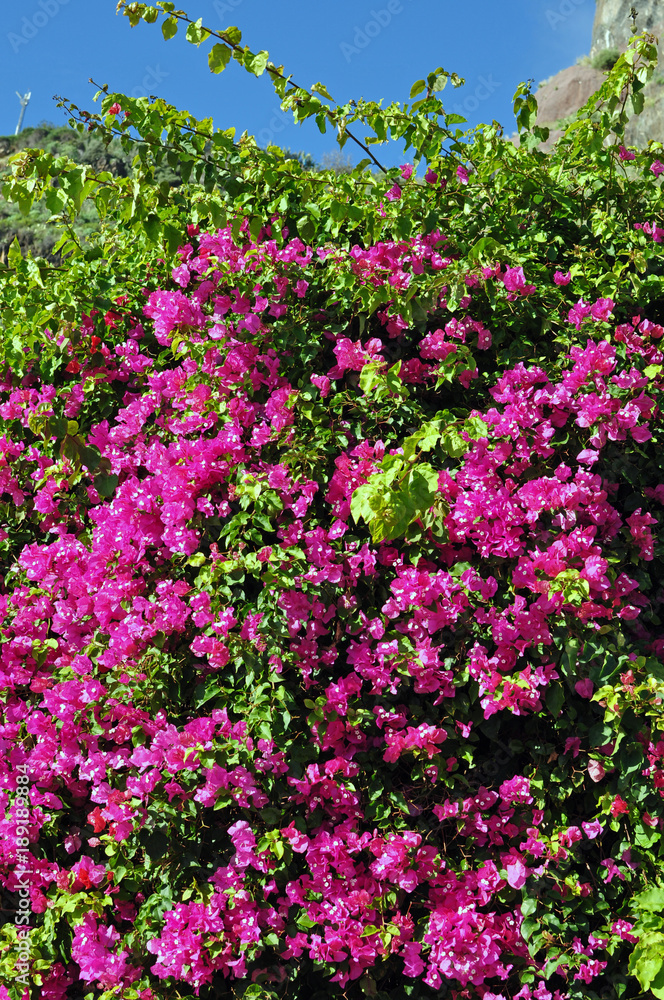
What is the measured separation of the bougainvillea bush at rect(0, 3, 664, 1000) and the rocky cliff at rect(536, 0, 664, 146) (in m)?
19.4

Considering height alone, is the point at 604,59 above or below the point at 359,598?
above

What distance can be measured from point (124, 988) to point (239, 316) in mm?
2085

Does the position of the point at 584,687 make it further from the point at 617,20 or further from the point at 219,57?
the point at 617,20

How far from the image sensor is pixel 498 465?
2.35 meters

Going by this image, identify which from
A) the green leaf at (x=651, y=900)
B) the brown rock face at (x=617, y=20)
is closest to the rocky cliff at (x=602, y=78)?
the brown rock face at (x=617, y=20)

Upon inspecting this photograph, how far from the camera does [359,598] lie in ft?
7.79

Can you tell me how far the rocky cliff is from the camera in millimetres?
23953

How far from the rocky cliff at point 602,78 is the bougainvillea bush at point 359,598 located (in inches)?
763

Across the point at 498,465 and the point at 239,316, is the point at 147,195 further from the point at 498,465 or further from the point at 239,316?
the point at 498,465

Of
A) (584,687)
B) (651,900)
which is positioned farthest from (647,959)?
(584,687)

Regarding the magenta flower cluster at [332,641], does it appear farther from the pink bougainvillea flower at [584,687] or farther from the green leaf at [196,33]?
the green leaf at [196,33]

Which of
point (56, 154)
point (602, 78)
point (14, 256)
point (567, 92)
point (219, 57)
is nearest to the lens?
point (219, 57)

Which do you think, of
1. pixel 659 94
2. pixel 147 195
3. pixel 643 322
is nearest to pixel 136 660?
pixel 147 195

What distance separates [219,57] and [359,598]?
1.63 m
